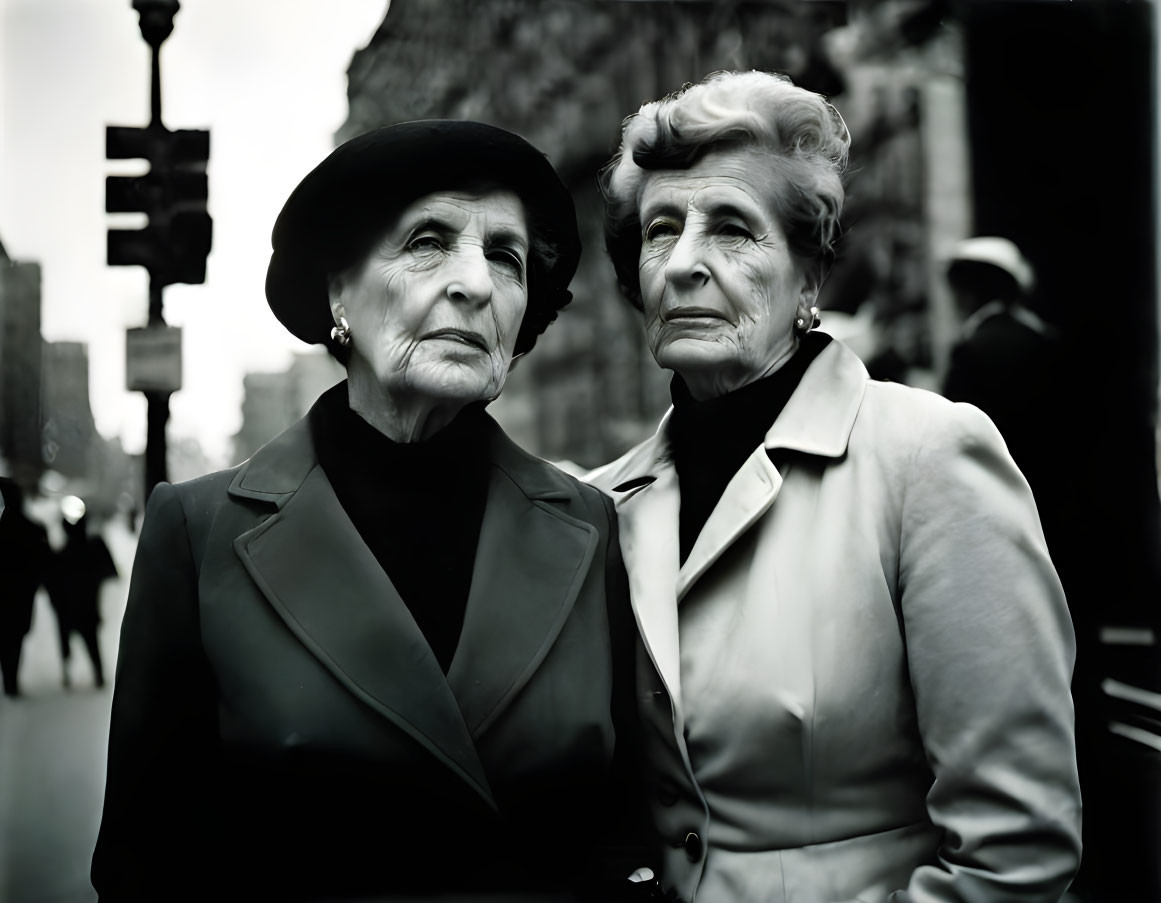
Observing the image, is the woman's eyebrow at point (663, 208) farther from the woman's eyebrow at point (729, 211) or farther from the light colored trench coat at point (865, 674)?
the light colored trench coat at point (865, 674)

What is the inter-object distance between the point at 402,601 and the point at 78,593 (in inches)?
84.0

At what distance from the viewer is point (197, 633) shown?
2168mm

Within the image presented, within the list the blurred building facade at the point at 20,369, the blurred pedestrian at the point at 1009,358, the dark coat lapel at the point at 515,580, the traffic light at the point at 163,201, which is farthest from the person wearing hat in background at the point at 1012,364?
the blurred building facade at the point at 20,369

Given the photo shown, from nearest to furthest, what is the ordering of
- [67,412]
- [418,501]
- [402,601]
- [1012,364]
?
[402,601]
[418,501]
[67,412]
[1012,364]

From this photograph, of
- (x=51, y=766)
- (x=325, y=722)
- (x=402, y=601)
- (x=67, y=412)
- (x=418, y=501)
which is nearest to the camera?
(x=325, y=722)

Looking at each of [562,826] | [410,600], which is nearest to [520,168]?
[410,600]

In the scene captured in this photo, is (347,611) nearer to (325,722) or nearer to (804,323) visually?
(325,722)

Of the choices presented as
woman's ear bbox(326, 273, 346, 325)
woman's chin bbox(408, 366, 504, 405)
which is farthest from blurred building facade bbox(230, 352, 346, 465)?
woman's chin bbox(408, 366, 504, 405)

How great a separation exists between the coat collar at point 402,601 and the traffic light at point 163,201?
70.8 inches

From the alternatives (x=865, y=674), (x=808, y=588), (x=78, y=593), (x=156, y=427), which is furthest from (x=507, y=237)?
(x=78, y=593)

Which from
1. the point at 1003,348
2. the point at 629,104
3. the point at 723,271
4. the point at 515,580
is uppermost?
the point at 629,104

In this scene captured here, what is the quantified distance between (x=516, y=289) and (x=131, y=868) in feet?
4.48

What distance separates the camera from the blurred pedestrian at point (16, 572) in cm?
376

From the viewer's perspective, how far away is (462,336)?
2250 millimetres
